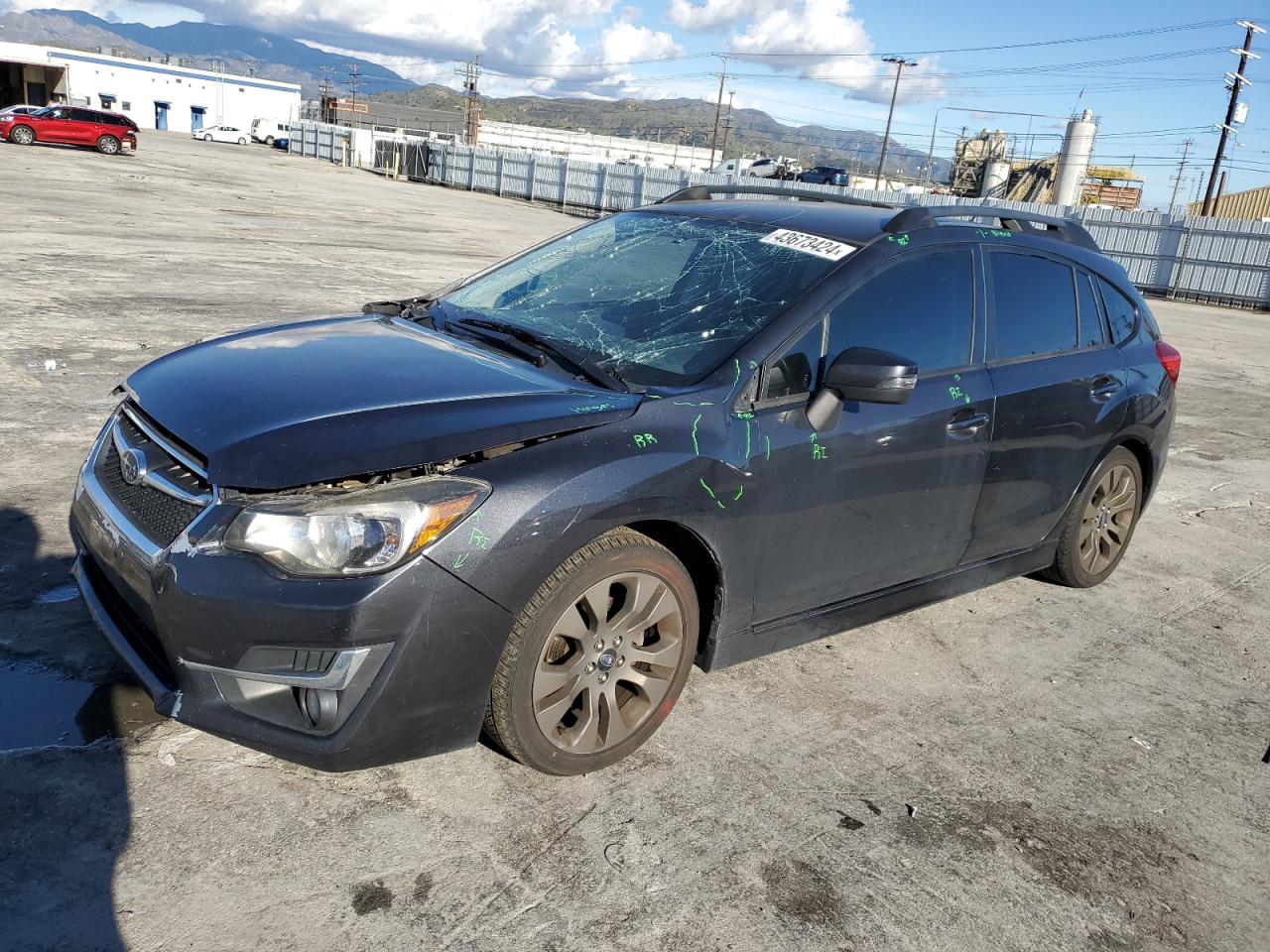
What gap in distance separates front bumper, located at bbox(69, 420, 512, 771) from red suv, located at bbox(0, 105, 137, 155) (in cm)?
4338

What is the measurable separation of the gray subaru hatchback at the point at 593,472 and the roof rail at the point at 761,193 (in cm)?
2

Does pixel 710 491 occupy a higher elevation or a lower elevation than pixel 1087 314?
lower

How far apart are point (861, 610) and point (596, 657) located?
1.25 metres

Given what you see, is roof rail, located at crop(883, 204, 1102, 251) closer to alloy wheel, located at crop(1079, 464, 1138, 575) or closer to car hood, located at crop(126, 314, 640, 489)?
alloy wheel, located at crop(1079, 464, 1138, 575)

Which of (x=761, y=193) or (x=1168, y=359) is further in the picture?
(x=1168, y=359)

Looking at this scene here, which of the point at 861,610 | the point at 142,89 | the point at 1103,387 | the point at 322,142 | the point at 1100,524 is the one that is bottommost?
the point at 861,610

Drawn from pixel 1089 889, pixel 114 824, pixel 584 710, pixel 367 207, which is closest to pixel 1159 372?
pixel 1089 889

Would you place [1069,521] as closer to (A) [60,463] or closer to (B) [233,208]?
(A) [60,463]

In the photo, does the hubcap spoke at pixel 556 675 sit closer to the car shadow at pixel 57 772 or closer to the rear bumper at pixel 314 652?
the rear bumper at pixel 314 652

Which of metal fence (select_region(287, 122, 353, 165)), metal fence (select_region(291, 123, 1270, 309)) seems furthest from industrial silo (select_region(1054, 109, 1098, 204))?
metal fence (select_region(287, 122, 353, 165))

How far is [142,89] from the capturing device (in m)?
82.3

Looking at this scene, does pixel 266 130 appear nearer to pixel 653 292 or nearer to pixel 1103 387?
pixel 653 292

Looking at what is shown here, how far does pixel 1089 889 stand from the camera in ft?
9.43

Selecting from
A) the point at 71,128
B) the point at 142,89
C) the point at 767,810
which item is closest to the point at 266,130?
the point at 142,89
